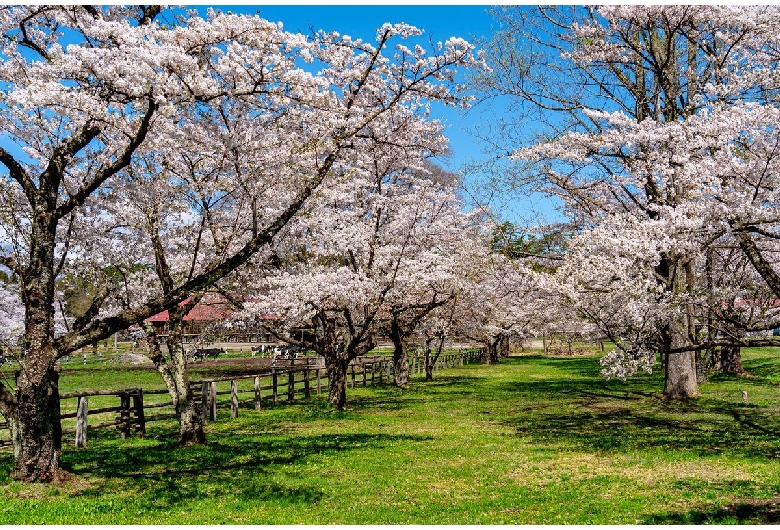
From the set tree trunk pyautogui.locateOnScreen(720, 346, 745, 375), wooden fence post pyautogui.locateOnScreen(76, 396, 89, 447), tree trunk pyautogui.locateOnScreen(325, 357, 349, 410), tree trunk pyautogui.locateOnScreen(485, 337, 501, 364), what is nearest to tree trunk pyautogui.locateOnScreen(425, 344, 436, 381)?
tree trunk pyautogui.locateOnScreen(485, 337, 501, 364)

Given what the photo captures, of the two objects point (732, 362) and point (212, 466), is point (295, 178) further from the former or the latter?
point (732, 362)

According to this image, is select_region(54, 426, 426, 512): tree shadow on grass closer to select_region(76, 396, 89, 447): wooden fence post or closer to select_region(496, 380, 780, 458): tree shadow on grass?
select_region(76, 396, 89, 447): wooden fence post

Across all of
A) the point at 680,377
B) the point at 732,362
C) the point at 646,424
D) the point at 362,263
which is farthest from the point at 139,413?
the point at 732,362

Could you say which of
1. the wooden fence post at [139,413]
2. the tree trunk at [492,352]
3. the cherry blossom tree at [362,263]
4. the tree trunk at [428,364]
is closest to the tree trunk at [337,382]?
the cherry blossom tree at [362,263]

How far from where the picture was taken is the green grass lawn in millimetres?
7555

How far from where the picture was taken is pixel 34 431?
844 cm

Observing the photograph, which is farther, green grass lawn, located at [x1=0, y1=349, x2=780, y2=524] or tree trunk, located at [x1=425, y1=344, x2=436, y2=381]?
tree trunk, located at [x1=425, y1=344, x2=436, y2=381]

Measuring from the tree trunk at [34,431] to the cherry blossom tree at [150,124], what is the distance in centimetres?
2

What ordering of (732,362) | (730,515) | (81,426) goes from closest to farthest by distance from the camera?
(730,515)
(81,426)
(732,362)

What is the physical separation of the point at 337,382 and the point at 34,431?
10.3 metres

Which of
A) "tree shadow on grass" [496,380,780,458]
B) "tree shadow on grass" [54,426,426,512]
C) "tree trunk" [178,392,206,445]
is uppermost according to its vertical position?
"tree trunk" [178,392,206,445]

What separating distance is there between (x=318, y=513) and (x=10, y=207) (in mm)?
6223

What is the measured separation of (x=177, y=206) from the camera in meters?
11.3

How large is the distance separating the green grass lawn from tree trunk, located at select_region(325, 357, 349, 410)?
525mm
